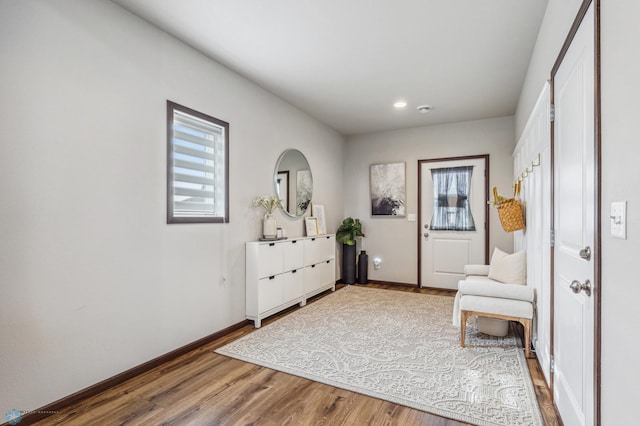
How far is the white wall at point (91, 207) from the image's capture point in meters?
1.77

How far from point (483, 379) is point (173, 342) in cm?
237

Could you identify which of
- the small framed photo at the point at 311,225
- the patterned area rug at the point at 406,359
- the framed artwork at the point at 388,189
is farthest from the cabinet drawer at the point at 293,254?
the framed artwork at the point at 388,189

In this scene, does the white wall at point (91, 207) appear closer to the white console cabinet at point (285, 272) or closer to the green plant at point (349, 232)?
the white console cabinet at point (285, 272)

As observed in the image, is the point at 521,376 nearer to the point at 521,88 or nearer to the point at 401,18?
the point at 401,18

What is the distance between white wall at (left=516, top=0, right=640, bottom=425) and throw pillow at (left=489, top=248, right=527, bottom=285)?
79.4 inches

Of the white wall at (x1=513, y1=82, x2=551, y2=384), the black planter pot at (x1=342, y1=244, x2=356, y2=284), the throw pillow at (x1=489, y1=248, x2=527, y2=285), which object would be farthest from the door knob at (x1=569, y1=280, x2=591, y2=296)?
the black planter pot at (x1=342, y1=244, x2=356, y2=284)

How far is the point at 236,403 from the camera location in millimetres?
1995

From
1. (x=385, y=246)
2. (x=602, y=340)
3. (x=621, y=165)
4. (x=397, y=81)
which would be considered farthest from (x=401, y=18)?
(x=385, y=246)

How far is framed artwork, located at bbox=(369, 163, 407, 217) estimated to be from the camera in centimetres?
532

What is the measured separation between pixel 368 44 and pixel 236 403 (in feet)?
9.38

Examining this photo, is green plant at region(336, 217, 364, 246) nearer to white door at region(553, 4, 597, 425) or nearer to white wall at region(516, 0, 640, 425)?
white door at region(553, 4, 597, 425)

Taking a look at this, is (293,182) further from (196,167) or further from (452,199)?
(452,199)

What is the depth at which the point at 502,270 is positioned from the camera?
314 cm

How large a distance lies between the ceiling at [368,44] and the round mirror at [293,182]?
76 cm
